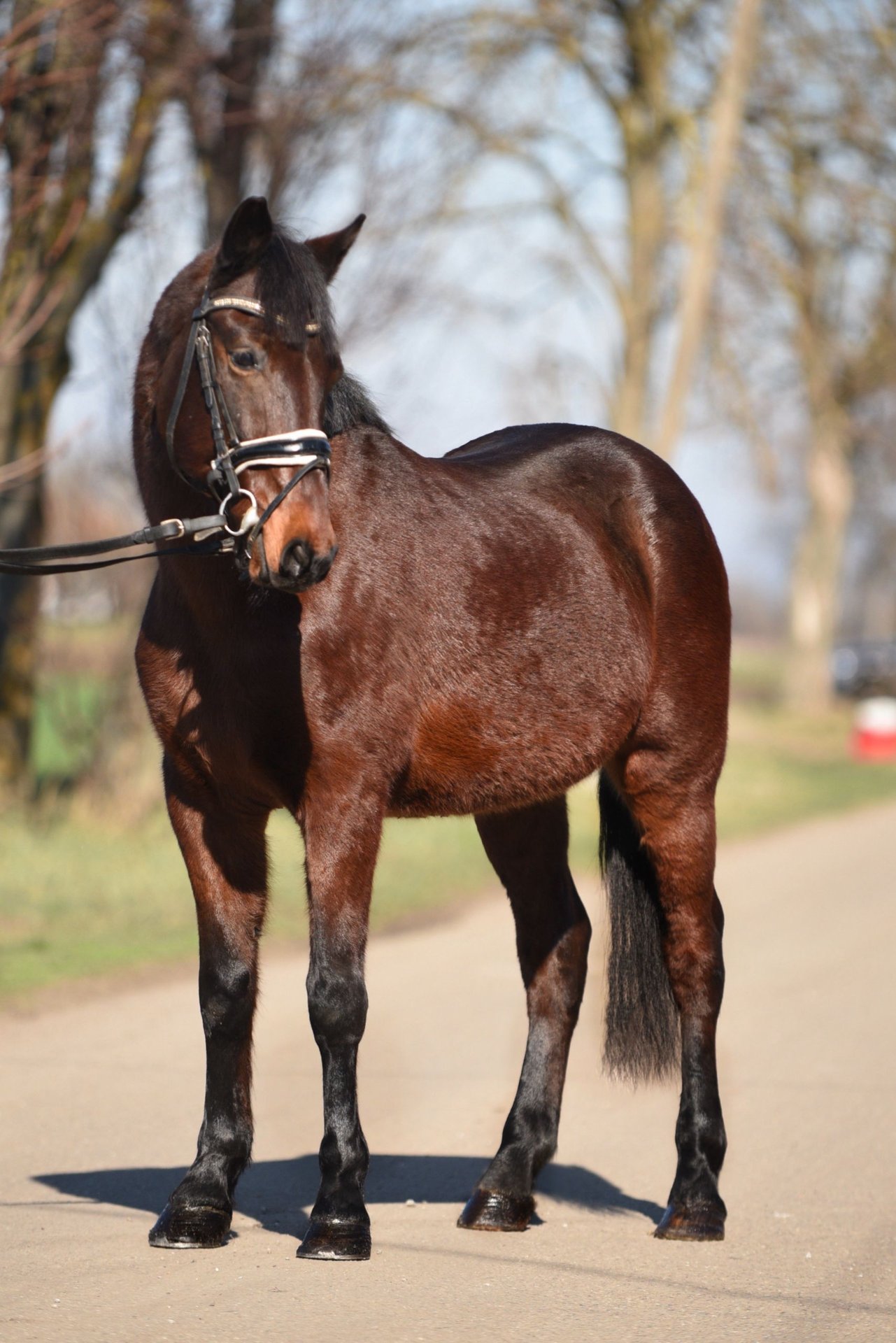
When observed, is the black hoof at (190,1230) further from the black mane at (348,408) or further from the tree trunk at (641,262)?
the tree trunk at (641,262)

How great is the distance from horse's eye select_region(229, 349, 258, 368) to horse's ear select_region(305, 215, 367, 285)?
0.42 m

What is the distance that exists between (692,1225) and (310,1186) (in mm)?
1193

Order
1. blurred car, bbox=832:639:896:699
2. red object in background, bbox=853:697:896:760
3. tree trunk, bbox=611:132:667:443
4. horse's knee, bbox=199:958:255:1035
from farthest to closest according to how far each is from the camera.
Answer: blurred car, bbox=832:639:896:699 < red object in background, bbox=853:697:896:760 < tree trunk, bbox=611:132:667:443 < horse's knee, bbox=199:958:255:1035

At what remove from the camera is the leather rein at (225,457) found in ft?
12.0

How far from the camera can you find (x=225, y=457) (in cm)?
370

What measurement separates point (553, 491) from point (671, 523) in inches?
18.8


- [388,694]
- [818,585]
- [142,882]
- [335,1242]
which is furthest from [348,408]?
[818,585]

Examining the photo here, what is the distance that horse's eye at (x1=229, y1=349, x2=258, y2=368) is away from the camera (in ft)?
12.2

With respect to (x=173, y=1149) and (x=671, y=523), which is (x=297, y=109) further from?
(x=173, y=1149)

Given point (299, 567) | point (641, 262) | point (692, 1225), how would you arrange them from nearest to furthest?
point (299, 567) → point (692, 1225) → point (641, 262)

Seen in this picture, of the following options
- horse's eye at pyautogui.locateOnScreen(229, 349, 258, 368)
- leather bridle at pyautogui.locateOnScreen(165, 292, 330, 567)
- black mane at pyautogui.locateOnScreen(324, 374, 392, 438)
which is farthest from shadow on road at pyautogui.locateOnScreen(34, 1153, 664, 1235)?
horse's eye at pyautogui.locateOnScreen(229, 349, 258, 368)

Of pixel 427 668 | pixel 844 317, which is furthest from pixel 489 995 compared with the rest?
pixel 844 317

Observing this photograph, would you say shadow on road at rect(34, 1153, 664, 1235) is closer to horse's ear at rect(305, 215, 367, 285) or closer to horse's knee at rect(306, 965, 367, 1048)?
horse's knee at rect(306, 965, 367, 1048)

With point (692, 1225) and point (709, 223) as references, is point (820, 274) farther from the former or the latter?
point (692, 1225)
